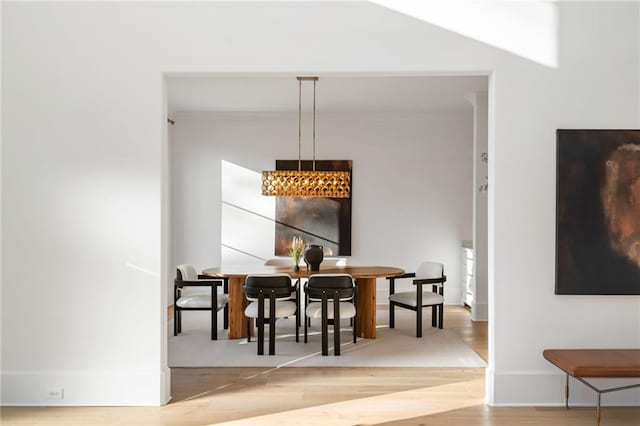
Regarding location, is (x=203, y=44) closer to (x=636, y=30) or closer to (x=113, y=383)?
(x=113, y=383)

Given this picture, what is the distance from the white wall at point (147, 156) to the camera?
391 centimetres

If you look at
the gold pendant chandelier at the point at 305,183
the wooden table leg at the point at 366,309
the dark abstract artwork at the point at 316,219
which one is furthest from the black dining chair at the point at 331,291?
the dark abstract artwork at the point at 316,219

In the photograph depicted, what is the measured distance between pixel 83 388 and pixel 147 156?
1.60 meters

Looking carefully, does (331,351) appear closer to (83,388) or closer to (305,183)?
(305,183)

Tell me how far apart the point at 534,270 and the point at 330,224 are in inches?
189

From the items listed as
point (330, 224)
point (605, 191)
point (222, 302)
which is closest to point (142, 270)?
point (222, 302)

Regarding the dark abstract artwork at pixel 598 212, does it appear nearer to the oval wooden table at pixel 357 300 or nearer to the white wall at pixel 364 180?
the oval wooden table at pixel 357 300

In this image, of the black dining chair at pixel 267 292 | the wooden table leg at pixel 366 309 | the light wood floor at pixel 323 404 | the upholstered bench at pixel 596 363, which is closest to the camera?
the upholstered bench at pixel 596 363

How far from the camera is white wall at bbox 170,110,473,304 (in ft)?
27.9

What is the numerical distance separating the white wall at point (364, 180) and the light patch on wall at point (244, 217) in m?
0.01

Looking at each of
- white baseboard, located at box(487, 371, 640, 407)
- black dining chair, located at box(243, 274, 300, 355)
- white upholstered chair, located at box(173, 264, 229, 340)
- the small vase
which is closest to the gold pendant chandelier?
the small vase

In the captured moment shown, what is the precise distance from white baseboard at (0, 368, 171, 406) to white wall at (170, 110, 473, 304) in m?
4.70

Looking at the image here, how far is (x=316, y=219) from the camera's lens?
28.2ft

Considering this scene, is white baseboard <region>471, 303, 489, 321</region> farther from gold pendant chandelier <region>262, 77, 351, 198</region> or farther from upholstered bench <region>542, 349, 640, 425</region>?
upholstered bench <region>542, 349, 640, 425</region>
